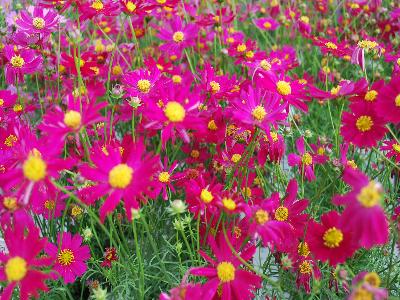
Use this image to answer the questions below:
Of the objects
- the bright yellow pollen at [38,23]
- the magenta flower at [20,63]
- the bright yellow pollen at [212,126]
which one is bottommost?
the bright yellow pollen at [212,126]

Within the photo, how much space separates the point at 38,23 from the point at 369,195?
88 centimetres

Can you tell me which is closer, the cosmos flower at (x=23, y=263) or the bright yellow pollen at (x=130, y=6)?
the cosmos flower at (x=23, y=263)

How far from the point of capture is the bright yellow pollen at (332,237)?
723mm

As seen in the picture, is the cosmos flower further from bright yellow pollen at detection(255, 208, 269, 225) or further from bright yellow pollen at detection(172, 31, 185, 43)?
bright yellow pollen at detection(172, 31, 185, 43)

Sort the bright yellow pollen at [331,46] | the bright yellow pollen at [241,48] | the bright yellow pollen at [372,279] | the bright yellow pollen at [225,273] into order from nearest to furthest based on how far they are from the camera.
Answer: the bright yellow pollen at [372,279], the bright yellow pollen at [225,273], the bright yellow pollen at [331,46], the bright yellow pollen at [241,48]


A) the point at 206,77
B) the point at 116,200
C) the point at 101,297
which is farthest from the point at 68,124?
the point at 206,77

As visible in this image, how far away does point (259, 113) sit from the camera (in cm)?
90

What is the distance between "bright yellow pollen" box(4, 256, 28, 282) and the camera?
2.27ft

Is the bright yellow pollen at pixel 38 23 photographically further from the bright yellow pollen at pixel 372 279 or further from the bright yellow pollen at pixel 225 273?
the bright yellow pollen at pixel 372 279

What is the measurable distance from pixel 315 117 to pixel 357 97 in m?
0.77

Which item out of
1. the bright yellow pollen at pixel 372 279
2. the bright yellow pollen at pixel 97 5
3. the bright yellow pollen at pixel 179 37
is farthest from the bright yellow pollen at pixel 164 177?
the bright yellow pollen at pixel 179 37

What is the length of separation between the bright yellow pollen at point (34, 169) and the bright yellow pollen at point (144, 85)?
17.1 inches

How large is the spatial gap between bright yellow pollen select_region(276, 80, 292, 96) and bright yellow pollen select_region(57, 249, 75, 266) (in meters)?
0.53

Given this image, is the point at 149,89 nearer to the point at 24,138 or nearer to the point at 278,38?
the point at 24,138
